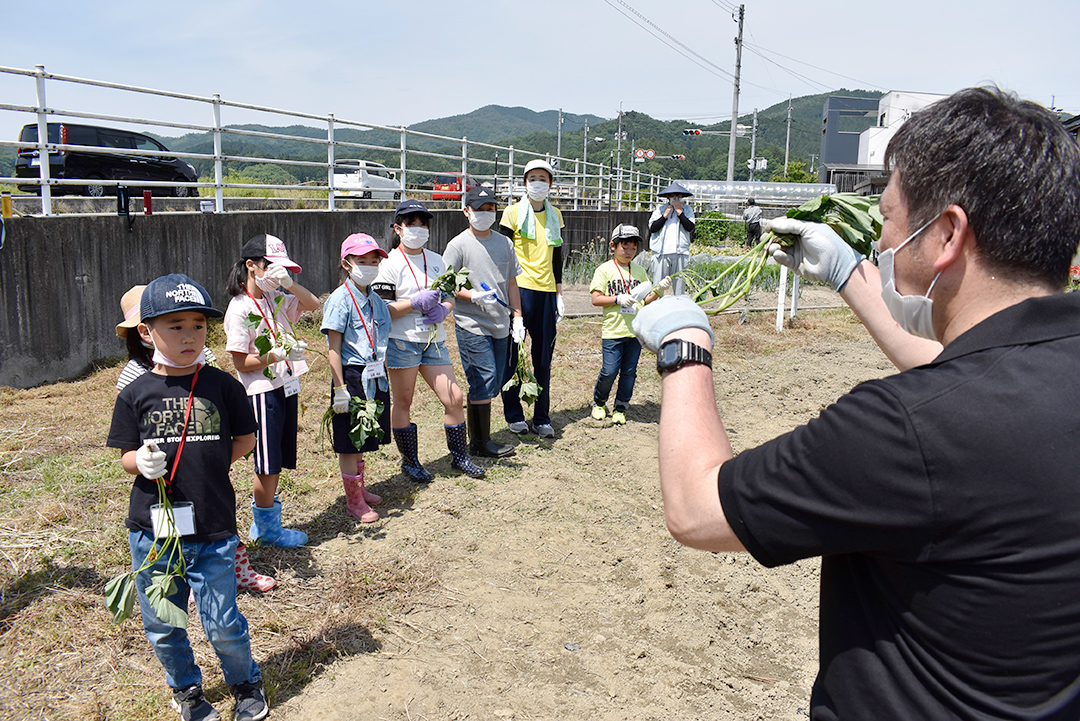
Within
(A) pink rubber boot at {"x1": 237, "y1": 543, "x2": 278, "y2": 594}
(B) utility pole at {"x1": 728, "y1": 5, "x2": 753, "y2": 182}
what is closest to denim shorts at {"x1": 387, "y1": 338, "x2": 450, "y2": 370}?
(A) pink rubber boot at {"x1": 237, "y1": 543, "x2": 278, "y2": 594}

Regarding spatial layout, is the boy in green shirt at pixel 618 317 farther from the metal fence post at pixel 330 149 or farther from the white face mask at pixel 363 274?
the metal fence post at pixel 330 149

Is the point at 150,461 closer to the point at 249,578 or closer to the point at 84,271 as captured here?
the point at 249,578

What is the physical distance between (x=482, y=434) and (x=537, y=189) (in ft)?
7.03

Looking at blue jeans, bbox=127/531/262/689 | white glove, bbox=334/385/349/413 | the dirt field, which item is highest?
white glove, bbox=334/385/349/413

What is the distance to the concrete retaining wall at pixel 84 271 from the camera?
661 centimetres

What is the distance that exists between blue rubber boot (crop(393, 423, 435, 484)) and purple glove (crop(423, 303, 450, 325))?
2.56ft

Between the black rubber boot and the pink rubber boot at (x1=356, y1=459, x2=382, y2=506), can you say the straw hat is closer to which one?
the pink rubber boot at (x1=356, y1=459, x2=382, y2=506)

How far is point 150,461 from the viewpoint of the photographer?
2600 millimetres

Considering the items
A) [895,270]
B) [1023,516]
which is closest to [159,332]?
[895,270]

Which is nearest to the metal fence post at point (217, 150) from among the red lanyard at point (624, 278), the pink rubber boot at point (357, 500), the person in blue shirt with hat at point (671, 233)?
the red lanyard at point (624, 278)

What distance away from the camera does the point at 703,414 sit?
1.44m

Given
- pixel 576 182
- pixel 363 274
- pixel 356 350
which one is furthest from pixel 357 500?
pixel 576 182

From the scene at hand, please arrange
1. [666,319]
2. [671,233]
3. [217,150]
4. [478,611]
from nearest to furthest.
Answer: [666,319] → [478,611] → [671,233] → [217,150]

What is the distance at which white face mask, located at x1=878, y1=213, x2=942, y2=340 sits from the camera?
141 cm
